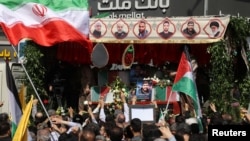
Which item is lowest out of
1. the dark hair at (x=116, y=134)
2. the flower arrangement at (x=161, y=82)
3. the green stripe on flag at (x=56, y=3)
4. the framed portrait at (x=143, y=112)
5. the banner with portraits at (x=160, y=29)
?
the flower arrangement at (x=161, y=82)

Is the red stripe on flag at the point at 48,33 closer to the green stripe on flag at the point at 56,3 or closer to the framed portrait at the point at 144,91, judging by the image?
the green stripe on flag at the point at 56,3

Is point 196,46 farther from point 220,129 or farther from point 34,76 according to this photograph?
point 220,129

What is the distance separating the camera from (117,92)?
46.8ft

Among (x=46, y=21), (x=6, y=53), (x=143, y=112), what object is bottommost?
(x=143, y=112)

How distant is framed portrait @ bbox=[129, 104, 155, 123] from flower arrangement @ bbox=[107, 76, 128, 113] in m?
2.35

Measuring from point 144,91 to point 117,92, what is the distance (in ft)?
2.44

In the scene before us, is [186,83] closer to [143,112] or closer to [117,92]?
[143,112]

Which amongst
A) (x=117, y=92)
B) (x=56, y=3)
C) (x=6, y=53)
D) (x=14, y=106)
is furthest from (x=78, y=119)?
(x=6, y=53)

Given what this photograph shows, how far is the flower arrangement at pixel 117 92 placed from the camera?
13.7m

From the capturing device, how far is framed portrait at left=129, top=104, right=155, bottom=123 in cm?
1081

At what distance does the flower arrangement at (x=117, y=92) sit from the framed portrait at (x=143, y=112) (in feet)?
7.70

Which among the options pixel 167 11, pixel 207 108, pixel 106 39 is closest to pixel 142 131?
pixel 207 108

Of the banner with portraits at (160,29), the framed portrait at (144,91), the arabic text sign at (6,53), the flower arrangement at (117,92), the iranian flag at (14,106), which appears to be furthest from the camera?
the arabic text sign at (6,53)

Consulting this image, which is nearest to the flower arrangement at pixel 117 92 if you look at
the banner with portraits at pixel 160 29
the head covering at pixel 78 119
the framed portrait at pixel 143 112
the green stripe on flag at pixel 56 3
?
the banner with portraits at pixel 160 29
